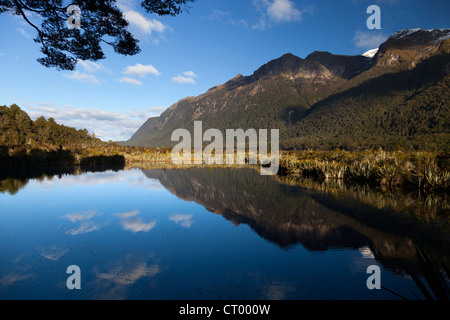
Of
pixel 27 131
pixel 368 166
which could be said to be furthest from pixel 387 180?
pixel 27 131

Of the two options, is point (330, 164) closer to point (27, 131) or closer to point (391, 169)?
point (391, 169)

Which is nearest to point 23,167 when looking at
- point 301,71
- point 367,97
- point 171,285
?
point 171,285

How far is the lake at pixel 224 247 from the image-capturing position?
3.98 metres

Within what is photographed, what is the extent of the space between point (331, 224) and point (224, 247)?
3639 mm

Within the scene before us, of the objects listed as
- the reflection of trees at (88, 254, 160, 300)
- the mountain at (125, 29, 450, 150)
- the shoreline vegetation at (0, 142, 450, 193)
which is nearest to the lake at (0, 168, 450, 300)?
the reflection of trees at (88, 254, 160, 300)

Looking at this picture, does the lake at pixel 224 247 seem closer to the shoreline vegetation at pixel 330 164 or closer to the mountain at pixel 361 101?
the shoreline vegetation at pixel 330 164

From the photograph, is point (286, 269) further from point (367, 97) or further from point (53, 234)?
point (367, 97)

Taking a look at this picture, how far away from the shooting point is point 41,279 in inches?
167

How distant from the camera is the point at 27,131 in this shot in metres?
44.3

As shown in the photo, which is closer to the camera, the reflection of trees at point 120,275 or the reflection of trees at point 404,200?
the reflection of trees at point 120,275

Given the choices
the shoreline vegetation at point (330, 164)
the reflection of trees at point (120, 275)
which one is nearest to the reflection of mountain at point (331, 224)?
the reflection of trees at point (120, 275)

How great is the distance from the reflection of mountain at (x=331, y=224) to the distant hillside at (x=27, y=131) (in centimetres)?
3684

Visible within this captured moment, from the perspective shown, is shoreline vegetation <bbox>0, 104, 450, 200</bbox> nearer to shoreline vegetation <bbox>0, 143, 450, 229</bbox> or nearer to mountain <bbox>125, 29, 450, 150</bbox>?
shoreline vegetation <bbox>0, 143, 450, 229</bbox>
